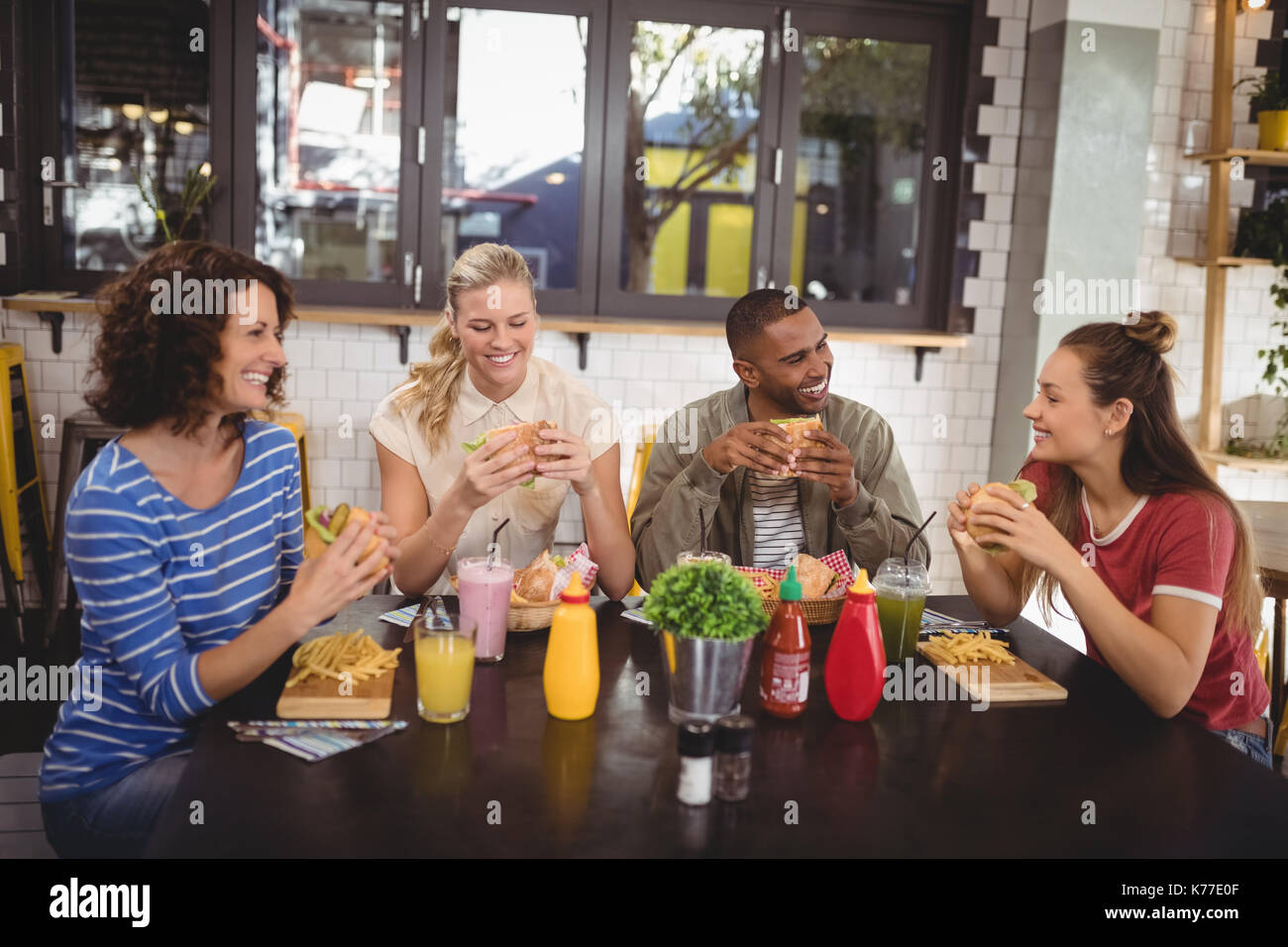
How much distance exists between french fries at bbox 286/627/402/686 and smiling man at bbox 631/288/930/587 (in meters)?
0.93

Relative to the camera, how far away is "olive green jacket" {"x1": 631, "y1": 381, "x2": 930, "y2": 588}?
2.71m

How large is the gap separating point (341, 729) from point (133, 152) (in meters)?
3.90

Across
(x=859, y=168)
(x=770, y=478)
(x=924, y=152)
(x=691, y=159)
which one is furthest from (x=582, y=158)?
(x=770, y=478)

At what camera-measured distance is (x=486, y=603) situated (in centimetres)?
203

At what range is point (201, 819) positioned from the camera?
1432mm

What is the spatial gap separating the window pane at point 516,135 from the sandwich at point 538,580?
298 centimetres

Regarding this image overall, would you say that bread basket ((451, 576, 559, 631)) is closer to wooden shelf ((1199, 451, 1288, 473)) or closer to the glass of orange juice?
the glass of orange juice

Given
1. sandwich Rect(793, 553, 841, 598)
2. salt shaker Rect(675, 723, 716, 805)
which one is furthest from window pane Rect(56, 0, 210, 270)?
salt shaker Rect(675, 723, 716, 805)

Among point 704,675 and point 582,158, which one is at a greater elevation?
point 582,158

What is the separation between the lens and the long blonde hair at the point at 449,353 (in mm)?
2709

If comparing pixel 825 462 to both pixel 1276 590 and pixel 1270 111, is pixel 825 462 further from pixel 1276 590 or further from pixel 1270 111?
pixel 1270 111

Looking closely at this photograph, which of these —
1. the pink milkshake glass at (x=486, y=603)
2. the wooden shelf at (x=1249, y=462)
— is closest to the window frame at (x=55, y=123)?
the pink milkshake glass at (x=486, y=603)

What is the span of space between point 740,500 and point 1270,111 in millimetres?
3544
